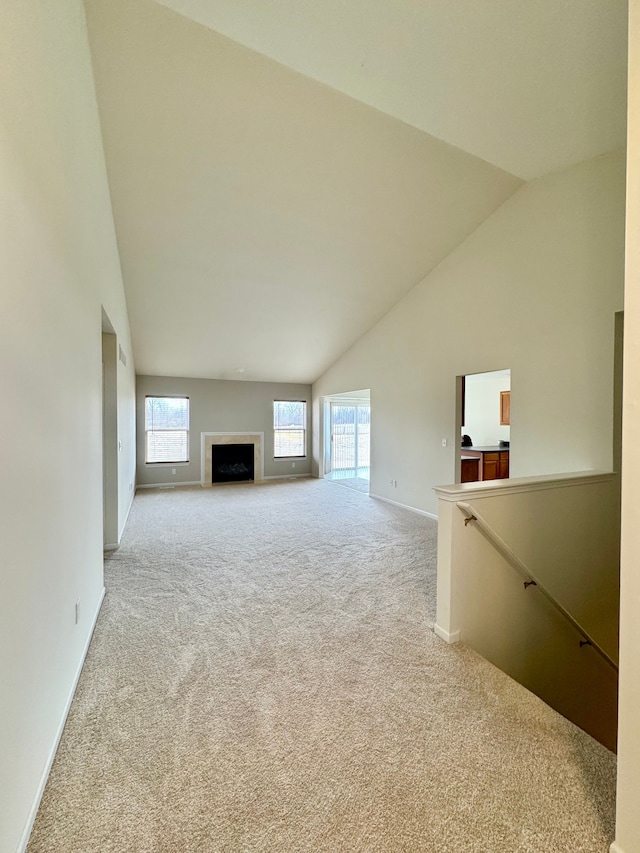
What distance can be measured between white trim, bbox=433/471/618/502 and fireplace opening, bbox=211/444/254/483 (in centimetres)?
650

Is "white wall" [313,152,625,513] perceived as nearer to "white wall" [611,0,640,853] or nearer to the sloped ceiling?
the sloped ceiling

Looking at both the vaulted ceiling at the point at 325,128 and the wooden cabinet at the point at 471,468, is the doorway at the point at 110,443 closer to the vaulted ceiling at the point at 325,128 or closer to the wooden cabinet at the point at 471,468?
the vaulted ceiling at the point at 325,128

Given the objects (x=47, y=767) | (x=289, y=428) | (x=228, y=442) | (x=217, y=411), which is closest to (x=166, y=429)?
(x=217, y=411)

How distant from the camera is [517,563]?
2.64m

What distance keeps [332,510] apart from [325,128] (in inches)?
188

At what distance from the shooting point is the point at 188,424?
8047 mm

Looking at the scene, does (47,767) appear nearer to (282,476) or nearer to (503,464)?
(503,464)

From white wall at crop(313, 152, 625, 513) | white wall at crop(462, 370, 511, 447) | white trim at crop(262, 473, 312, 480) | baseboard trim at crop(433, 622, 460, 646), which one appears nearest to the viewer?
baseboard trim at crop(433, 622, 460, 646)

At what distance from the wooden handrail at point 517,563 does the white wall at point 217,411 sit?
6640mm

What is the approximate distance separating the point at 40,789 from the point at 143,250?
4605 mm

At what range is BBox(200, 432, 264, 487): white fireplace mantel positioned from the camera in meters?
8.16

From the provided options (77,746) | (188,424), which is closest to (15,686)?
(77,746)

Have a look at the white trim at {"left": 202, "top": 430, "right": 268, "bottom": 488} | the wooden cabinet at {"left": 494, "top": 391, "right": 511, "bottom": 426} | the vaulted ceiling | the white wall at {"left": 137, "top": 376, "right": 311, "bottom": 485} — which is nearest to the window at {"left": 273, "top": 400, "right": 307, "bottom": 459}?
the white wall at {"left": 137, "top": 376, "right": 311, "bottom": 485}

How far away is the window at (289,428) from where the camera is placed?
8953mm
